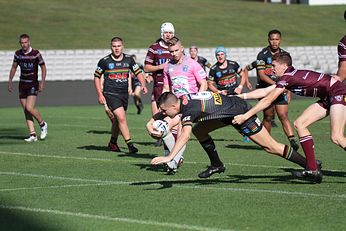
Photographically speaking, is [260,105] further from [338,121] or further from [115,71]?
[115,71]

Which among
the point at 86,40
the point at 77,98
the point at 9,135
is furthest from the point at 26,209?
the point at 86,40

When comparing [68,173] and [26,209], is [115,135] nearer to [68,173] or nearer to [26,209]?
[68,173]

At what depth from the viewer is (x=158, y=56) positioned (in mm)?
17359

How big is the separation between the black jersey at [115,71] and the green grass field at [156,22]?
129 feet

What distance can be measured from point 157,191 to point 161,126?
2.16m

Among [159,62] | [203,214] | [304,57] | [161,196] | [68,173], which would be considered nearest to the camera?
[203,214]

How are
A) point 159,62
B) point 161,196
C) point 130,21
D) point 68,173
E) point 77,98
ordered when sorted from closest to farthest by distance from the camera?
point 161,196, point 68,173, point 159,62, point 77,98, point 130,21

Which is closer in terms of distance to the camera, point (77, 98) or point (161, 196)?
point (161, 196)

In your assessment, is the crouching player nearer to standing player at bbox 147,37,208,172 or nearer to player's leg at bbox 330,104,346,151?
player's leg at bbox 330,104,346,151

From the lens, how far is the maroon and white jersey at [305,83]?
12.4 m

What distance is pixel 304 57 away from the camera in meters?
50.3

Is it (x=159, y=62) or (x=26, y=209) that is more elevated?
(x=159, y=62)

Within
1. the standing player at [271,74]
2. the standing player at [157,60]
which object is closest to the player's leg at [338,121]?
the standing player at [271,74]

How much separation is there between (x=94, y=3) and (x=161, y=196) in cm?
6290
